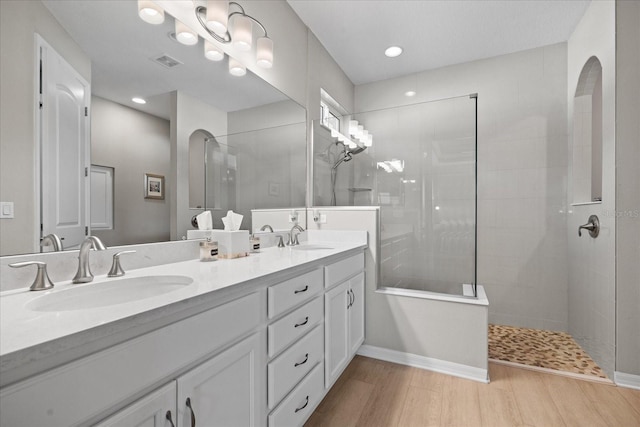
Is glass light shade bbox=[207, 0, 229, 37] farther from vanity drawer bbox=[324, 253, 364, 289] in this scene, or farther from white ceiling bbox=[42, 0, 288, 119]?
vanity drawer bbox=[324, 253, 364, 289]

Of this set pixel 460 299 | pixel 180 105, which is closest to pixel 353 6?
pixel 180 105

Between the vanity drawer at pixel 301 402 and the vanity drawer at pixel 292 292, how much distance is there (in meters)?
0.39

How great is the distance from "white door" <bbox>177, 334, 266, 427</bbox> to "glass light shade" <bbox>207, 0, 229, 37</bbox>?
5.27 ft

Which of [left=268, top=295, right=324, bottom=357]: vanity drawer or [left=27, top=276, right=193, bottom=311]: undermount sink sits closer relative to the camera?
[left=27, top=276, right=193, bottom=311]: undermount sink

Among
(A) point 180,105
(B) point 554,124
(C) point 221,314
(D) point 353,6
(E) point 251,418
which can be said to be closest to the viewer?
(C) point 221,314

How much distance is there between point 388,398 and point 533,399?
0.88 m

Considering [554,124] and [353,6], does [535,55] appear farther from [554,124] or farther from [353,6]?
[353,6]

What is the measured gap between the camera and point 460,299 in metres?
2.13

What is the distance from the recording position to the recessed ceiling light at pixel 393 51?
2.99 meters

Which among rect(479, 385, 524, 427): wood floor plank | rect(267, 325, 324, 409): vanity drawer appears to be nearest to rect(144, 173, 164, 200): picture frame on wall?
rect(267, 325, 324, 409): vanity drawer

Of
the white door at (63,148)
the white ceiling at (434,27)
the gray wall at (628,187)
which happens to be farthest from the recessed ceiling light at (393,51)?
the white door at (63,148)

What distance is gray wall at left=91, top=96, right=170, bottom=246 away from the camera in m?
1.20

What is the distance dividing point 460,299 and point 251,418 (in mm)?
1629

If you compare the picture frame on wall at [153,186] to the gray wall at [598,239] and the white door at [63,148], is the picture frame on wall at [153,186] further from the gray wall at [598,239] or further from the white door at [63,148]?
the gray wall at [598,239]
